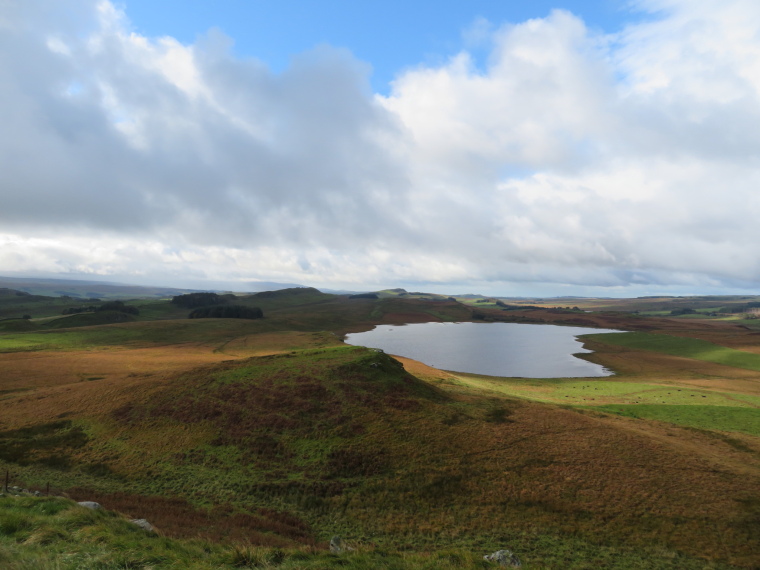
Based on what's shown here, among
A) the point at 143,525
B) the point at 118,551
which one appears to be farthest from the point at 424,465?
the point at 118,551

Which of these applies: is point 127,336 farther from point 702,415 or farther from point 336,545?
point 702,415

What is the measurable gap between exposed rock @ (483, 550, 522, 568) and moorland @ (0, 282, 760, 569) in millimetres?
1096

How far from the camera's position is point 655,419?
1446 inches

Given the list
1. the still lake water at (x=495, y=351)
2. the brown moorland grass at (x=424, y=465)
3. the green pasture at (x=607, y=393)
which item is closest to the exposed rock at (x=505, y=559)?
the brown moorland grass at (x=424, y=465)

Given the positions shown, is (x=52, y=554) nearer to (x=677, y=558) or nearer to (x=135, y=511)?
(x=135, y=511)

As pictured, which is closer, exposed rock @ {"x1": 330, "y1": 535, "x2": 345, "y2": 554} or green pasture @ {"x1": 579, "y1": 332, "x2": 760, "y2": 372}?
exposed rock @ {"x1": 330, "y1": 535, "x2": 345, "y2": 554}

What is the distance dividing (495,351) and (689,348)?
53277 mm

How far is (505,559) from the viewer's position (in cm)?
1441

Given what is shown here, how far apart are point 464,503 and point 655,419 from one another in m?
29.4

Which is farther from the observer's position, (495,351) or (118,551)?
(495,351)

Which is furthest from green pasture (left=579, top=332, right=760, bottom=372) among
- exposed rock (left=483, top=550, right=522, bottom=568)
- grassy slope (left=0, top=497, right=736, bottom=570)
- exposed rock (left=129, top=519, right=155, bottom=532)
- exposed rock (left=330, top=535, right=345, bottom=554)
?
exposed rock (left=129, top=519, right=155, bottom=532)

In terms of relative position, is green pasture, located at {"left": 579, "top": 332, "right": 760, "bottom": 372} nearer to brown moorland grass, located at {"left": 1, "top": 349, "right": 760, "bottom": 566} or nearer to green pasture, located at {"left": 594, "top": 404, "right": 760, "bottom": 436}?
green pasture, located at {"left": 594, "top": 404, "right": 760, "bottom": 436}

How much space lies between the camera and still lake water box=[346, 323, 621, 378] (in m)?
80.1

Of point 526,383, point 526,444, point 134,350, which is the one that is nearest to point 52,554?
point 526,444
